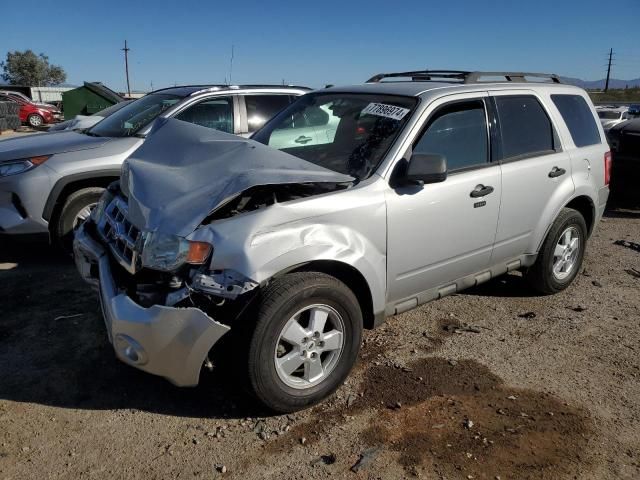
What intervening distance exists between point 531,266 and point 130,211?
129 inches

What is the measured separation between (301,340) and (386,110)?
168 centimetres

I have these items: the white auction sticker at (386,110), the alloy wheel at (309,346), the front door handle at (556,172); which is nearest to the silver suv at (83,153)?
the white auction sticker at (386,110)

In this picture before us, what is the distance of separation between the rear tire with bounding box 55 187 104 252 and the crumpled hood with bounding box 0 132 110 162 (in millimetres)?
439

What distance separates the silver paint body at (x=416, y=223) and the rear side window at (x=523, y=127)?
0.27ft

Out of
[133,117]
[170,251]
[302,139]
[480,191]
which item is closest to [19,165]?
[133,117]

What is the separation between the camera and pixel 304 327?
2.98 metres

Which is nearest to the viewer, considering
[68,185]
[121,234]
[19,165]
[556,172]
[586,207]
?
[121,234]

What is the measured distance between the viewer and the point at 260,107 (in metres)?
6.33

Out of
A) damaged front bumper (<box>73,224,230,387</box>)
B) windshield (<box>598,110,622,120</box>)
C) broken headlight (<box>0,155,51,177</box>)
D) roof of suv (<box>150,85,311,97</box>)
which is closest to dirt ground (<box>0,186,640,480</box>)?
damaged front bumper (<box>73,224,230,387</box>)

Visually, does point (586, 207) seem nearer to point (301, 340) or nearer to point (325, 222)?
point (325, 222)

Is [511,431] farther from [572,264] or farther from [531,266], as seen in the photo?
[572,264]

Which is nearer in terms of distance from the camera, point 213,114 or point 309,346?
point 309,346

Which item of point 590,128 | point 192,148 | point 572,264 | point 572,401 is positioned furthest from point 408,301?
point 590,128

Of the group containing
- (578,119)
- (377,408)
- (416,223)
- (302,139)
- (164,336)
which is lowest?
(377,408)
